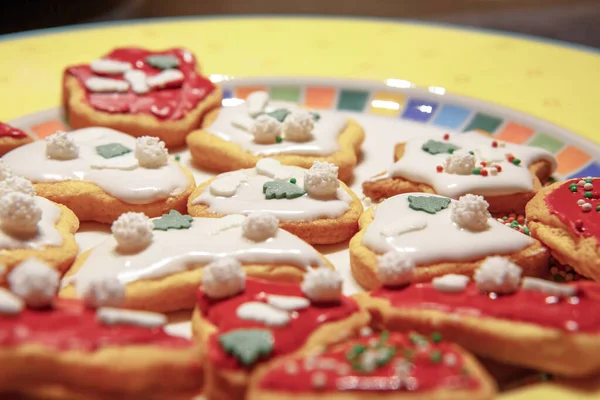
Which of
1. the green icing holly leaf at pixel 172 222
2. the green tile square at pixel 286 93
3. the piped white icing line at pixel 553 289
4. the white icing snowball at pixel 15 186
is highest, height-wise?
the piped white icing line at pixel 553 289

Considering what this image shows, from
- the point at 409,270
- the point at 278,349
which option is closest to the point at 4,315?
the point at 278,349

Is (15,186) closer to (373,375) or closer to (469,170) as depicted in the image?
(373,375)

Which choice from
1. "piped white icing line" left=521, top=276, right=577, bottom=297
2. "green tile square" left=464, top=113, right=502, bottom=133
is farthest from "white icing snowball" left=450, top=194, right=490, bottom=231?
"green tile square" left=464, top=113, right=502, bottom=133

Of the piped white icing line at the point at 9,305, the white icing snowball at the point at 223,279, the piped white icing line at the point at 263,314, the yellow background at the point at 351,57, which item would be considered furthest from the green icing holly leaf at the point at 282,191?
the yellow background at the point at 351,57

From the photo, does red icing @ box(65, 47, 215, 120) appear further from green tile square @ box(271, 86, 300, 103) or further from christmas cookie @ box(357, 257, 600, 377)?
christmas cookie @ box(357, 257, 600, 377)

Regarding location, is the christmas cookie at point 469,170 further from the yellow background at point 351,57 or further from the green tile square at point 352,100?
the green tile square at point 352,100
